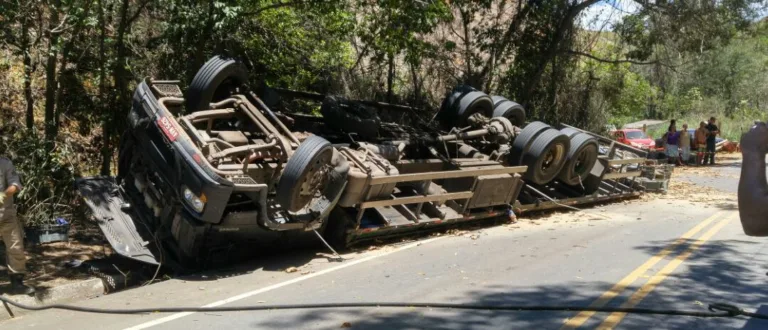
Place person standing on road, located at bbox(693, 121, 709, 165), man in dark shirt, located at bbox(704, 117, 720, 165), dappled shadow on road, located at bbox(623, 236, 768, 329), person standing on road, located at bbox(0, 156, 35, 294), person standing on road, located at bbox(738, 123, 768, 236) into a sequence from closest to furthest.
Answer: person standing on road, located at bbox(738, 123, 768, 236) < dappled shadow on road, located at bbox(623, 236, 768, 329) < person standing on road, located at bbox(0, 156, 35, 294) < person standing on road, located at bbox(693, 121, 709, 165) < man in dark shirt, located at bbox(704, 117, 720, 165)

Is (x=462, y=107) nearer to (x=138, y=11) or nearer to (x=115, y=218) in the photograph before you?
(x=138, y=11)

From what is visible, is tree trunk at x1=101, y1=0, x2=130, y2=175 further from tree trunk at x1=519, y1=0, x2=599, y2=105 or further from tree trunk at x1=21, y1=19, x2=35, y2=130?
tree trunk at x1=519, y1=0, x2=599, y2=105

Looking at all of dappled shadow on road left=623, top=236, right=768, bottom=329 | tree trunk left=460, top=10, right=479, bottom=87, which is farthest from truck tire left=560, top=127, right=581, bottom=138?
tree trunk left=460, top=10, right=479, bottom=87

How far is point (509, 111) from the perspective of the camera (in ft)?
44.3

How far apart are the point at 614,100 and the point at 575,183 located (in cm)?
1491

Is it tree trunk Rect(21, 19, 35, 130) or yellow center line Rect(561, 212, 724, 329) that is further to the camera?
tree trunk Rect(21, 19, 35, 130)

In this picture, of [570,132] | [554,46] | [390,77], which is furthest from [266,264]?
[554,46]

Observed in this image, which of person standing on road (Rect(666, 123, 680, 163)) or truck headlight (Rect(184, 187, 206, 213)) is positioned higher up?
truck headlight (Rect(184, 187, 206, 213))

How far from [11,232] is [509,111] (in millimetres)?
8793

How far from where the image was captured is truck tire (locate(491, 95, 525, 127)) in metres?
13.5

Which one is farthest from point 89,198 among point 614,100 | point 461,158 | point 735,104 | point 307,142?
point 735,104

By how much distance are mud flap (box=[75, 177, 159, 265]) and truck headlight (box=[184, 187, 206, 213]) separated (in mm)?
955

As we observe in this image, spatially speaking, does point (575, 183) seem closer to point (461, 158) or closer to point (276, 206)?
point (461, 158)

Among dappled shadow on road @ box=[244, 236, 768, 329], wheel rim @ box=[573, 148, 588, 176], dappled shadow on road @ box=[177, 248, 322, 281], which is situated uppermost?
wheel rim @ box=[573, 148, 588, 176]
